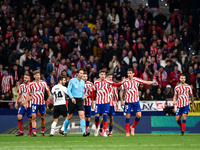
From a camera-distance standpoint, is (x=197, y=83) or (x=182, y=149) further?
(x=197, y=83)

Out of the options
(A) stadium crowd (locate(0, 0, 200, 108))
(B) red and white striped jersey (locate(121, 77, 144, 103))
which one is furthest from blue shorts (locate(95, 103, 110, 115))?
(A) stadium crowd (locate(0, 0, 200, 108))

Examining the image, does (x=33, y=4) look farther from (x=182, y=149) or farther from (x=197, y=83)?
(x=182, y=149)

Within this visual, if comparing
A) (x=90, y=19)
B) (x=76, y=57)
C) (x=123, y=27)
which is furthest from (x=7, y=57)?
(x=123, y=27)

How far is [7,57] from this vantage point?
20625 millimetres

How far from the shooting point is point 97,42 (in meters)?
20.8

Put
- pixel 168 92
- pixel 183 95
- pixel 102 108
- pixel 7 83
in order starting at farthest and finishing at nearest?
pixel 7 83
pixel 168 92
pixel 183 95
pixel 102 108

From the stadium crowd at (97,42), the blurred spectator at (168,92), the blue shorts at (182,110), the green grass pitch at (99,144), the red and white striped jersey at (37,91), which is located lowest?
the green grass pitch at (99,144)

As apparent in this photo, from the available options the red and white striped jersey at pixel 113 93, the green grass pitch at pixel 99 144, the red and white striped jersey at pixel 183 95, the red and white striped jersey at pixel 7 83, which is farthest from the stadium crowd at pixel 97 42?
the green grass pitch at pixel 99 144

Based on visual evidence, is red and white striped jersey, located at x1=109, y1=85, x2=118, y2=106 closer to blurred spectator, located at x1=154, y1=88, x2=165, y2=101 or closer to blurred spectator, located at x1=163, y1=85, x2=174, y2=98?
blurred spectator, located at x1=154, y1=88, x2=165, y2=101

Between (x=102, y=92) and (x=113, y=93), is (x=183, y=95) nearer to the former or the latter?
(x=113, y=93)

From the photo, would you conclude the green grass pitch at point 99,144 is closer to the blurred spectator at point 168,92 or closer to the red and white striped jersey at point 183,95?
the red and white striped jersey at point 183,95

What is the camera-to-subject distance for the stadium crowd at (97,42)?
19156 mm

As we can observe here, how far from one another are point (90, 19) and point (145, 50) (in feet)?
12.5

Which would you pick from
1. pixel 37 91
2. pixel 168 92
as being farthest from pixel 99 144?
pixel 168 92
